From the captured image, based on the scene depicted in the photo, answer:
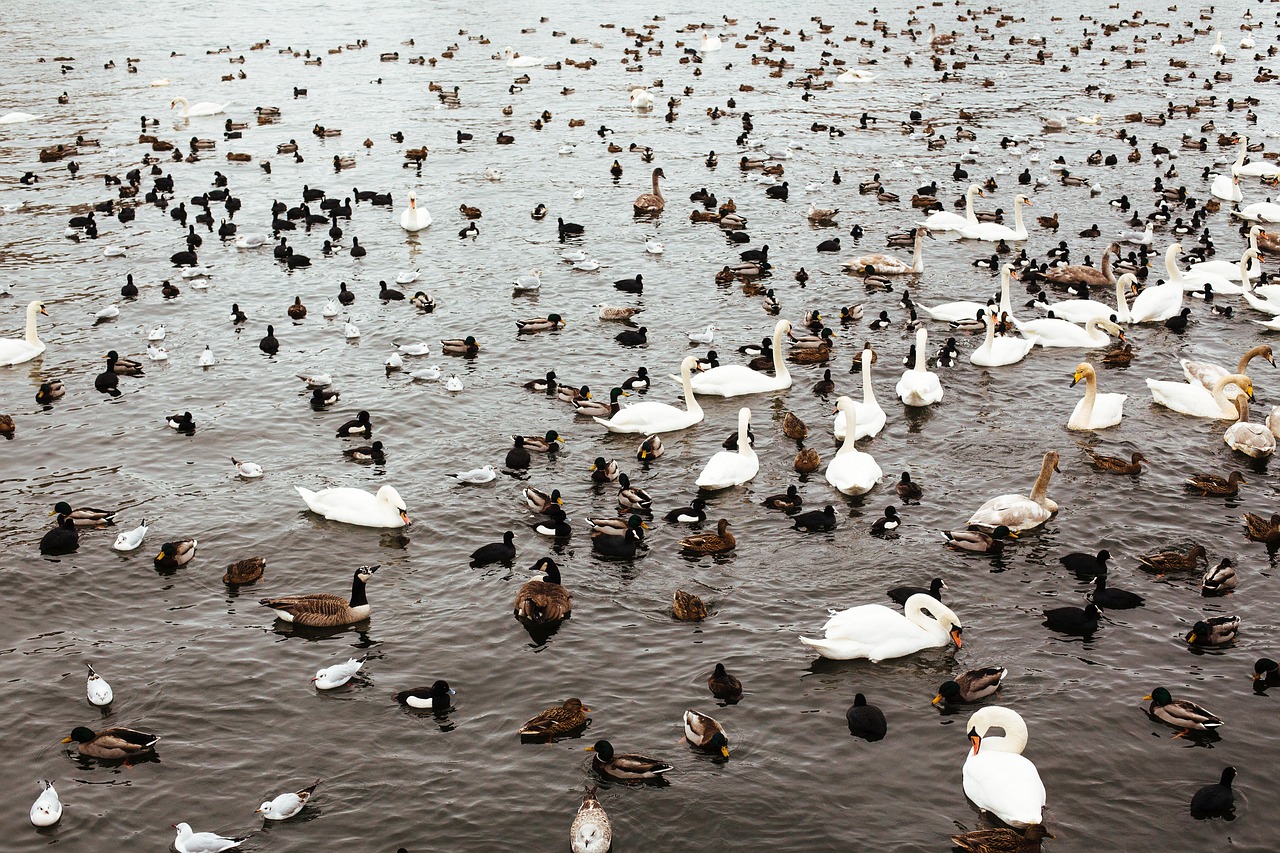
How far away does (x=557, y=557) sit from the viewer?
19.0 metres

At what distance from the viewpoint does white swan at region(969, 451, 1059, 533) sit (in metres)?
19.2

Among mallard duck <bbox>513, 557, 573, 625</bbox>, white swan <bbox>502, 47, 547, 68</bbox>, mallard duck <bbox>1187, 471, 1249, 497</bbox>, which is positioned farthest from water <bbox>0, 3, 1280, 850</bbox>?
white swan <bbox>502, 47, 547, 68</bbox>

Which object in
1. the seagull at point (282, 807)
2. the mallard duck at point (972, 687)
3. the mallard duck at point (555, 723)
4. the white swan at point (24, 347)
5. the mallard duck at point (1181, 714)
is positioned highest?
the white swan at point (24, 347)

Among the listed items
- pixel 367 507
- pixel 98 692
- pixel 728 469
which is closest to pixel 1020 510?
pixel 728 469

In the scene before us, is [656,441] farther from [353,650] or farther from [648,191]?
[648,191]

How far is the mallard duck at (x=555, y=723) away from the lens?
14805 mm

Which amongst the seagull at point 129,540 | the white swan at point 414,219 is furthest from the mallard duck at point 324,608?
the white swan at point 414,219

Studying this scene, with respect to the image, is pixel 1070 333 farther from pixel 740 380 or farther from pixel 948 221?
pixel 948 221

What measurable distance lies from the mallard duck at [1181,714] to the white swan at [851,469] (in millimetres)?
6729

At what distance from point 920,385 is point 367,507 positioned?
11334mm

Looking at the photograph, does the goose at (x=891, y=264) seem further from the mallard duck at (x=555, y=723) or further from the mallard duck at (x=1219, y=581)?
the mallard duck at (x=555, y=723)

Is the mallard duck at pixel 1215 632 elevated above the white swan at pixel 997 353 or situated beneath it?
situated beneath

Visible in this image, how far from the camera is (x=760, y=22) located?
263 feet

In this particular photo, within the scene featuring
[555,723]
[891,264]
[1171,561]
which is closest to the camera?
[555,723]
